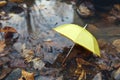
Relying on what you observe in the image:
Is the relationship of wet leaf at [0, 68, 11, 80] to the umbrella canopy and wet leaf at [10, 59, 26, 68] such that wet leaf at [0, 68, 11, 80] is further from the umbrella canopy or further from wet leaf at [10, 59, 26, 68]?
the umbrella canopy

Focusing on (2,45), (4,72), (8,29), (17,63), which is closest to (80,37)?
(17,63)

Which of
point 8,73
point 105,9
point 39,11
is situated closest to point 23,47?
point 8,73

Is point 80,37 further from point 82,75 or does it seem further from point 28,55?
point 28,55

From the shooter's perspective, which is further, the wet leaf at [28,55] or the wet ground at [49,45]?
the wet leaf at [28,55]

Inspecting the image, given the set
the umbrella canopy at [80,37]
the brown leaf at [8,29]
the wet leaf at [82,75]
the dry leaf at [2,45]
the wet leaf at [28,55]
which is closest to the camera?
the umbrella canopy at [80,37]

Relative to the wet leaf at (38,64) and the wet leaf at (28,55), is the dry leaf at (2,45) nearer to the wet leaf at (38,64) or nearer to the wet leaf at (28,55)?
the wet leaf at (28,55)

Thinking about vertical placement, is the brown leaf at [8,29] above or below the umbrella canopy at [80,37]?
below

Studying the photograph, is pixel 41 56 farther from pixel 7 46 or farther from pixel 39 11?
pixel 39 11

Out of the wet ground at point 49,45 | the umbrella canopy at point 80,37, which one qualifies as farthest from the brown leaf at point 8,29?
the umbrella canopy at point 80,37
